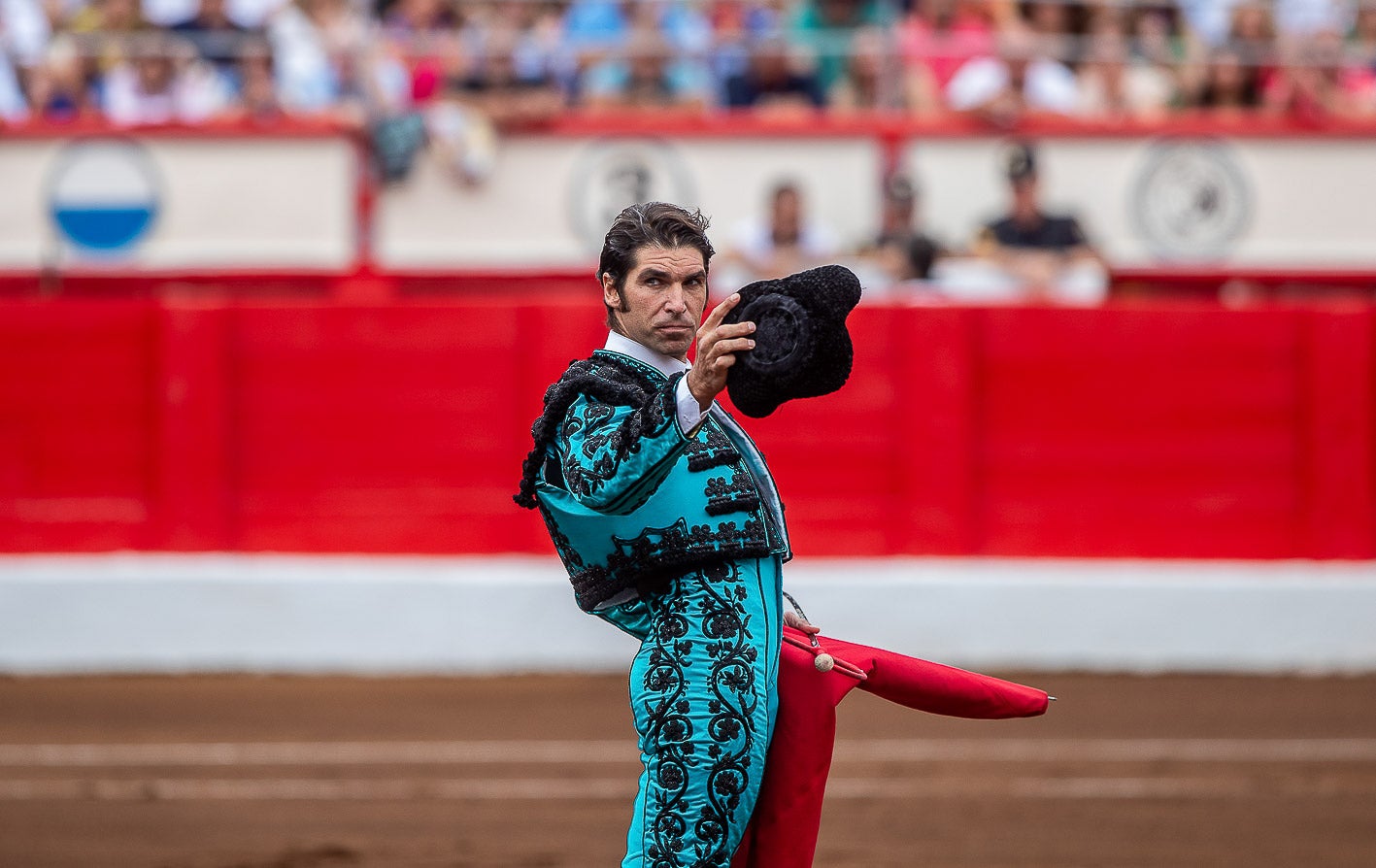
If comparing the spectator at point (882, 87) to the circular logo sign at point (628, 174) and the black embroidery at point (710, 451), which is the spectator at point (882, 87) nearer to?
the circular logo sign at point (628, 174)

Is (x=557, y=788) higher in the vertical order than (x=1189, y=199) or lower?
lower

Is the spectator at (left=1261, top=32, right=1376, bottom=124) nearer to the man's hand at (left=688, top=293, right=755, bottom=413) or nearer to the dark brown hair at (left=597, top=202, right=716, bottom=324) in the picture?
the dark brown hair at (left=597, top=202, right=716, bottom=324)

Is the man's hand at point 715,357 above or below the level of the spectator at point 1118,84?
below

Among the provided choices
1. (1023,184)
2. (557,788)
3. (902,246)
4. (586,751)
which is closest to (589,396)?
(557,788)

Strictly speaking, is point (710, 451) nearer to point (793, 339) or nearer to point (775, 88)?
point (793, 339)

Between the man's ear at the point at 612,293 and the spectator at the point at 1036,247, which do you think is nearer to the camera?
the man's ear at the point at 612,293

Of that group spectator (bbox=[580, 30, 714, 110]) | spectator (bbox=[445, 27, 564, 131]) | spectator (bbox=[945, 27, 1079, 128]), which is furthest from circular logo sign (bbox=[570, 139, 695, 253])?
spectator (bbox=[945, 27, 1079, 128])

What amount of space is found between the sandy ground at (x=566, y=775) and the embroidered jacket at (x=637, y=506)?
202 centimetres

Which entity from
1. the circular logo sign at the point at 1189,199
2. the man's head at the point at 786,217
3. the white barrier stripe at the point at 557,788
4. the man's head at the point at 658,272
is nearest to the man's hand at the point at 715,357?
the man's head at the point at 658,272

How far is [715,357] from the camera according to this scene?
2.33 metres

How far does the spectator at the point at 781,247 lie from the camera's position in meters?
8.01

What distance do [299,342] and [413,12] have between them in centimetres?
221

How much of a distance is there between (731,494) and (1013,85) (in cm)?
688

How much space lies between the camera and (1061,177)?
9.22 meters
